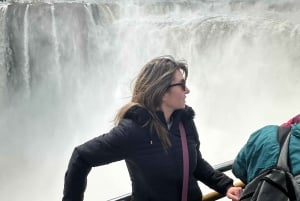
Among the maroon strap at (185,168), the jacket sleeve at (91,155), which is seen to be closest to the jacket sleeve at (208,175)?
the maroon strap at (185,168)

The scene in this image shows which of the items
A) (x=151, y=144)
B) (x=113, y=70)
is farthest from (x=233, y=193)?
(x=113, y=70)

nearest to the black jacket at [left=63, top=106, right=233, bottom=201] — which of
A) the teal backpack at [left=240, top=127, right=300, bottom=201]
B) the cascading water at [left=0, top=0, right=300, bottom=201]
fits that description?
the teal backpack at [left=240, top=127, right=300, bottom=201]

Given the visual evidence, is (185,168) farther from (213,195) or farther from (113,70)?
(113,70)

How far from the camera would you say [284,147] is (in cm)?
75

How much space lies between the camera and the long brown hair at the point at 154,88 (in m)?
0.97

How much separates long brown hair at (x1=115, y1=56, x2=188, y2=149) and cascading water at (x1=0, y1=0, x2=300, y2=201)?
604cm

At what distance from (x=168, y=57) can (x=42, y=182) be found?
7.65 m

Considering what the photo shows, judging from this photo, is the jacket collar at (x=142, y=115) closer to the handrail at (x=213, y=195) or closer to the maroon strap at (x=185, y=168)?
the maroon strap at (x=185, y=168)

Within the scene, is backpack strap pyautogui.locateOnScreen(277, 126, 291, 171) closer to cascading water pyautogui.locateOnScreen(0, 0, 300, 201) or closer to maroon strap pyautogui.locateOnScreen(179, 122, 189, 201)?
maroon strap pyautogui.locateOnScreen(179, 122, 189, 201)

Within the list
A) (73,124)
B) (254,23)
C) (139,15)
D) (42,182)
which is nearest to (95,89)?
(73,124)

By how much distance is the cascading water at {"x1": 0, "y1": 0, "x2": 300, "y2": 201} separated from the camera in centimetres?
778

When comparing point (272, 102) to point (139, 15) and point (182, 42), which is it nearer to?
point (182, 42)

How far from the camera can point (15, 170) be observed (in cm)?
884

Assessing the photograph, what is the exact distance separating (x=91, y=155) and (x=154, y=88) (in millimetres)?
216
